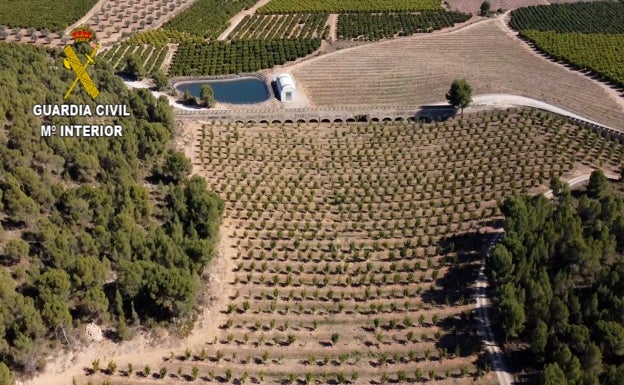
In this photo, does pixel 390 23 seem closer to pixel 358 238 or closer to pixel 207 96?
pixel 207 96

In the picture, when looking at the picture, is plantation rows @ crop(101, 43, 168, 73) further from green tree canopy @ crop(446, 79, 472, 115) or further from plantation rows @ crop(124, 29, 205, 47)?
green tree canopy @ crop(446, 79, 472, 115)

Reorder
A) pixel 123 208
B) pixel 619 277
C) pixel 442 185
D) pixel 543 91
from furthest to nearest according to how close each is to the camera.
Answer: pixel 543 91, pixel 442 185, pixel 123 208, pixel 619 277

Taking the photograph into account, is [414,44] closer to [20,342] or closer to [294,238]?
[294,238]

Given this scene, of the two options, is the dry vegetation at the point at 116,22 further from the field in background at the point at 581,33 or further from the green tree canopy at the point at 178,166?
the field in background at the point at 581,33

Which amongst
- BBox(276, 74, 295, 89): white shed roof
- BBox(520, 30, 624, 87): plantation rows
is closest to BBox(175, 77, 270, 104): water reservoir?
BBox(276, 74, 295, 89): white shed roof

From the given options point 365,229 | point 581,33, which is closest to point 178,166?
point 365,229

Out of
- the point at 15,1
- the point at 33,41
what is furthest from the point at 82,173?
the point at 15,1
